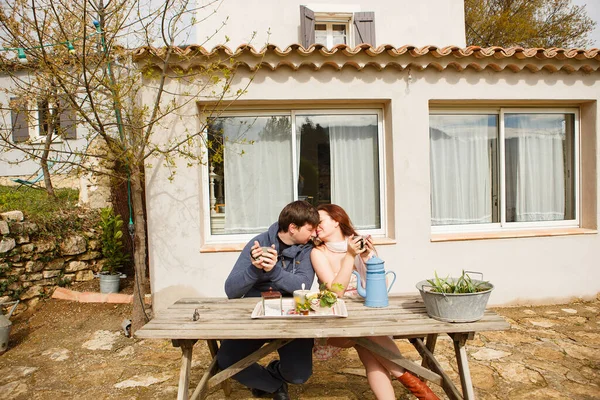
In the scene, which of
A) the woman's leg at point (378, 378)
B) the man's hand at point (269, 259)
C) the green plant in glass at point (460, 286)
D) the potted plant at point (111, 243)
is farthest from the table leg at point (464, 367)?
the potted plant at point (111, 243)

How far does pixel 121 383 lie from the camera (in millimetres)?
3479

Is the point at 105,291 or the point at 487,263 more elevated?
the point at 487,263

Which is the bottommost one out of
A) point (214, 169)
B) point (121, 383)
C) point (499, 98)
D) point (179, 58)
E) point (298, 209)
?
point (121, 383)

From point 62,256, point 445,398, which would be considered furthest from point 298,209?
point 62,256

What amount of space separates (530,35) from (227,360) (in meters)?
18.0

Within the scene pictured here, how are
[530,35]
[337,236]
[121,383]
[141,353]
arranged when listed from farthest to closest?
[530,35], [141,353], [121,383], [337,236]

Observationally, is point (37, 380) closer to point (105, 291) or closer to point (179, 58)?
point (105, 291)

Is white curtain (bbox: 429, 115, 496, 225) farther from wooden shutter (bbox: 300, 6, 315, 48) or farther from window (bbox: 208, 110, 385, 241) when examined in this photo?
wooden shutter (bbox: 300, 6, 315, 48)

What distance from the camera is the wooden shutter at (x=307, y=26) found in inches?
284

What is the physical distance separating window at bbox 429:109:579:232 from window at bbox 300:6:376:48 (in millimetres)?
2899

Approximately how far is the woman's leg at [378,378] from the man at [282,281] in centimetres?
40

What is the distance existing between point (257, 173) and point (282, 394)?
296 cm

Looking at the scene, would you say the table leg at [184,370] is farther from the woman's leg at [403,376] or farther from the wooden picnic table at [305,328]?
the woman's leg at [403,376]

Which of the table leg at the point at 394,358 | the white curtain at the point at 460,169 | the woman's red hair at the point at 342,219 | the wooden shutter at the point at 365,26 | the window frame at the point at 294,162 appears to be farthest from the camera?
the wooden shutter at the point at 365,26
